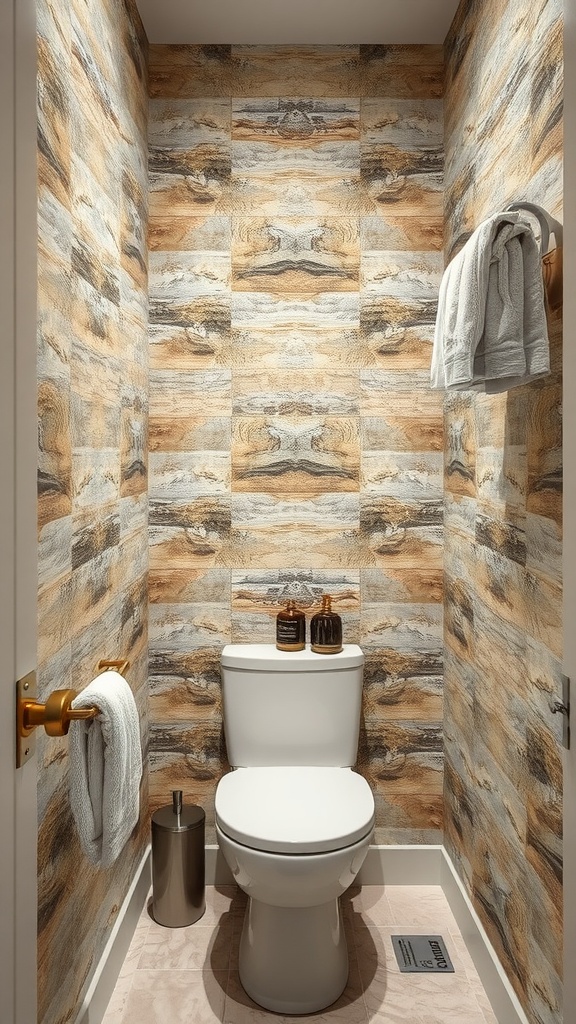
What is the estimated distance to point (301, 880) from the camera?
164 centimetres

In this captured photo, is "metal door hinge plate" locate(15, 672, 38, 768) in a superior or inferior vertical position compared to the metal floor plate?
superior

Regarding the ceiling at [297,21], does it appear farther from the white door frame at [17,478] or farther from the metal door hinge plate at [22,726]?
the metal door hinge plate at [22,726]

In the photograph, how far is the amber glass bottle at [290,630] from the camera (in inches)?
86.5

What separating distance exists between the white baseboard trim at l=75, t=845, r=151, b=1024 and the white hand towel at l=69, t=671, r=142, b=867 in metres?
0.59

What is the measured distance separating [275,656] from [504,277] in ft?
4.19

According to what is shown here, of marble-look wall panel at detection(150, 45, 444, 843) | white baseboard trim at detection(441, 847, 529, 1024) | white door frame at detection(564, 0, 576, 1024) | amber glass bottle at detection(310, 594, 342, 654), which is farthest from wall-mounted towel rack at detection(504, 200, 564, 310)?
white baseboard trim at detection(441, 847, 529, 1024)

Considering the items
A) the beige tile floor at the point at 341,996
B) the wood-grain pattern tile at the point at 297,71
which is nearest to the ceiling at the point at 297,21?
the wood-grain pattern tile at the point at 297,71

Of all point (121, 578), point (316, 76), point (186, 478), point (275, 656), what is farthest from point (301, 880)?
point (316, 76)

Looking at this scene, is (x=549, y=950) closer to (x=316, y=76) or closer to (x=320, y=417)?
(x=320, y=417)

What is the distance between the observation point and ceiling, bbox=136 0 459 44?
81.8 inches

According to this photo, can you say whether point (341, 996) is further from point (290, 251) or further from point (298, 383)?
point (290, 251)

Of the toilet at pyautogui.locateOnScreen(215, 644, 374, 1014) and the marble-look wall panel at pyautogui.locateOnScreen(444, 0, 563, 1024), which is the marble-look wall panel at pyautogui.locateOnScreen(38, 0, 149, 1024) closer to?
the toilet at pyautogui.locateOnScreen(215, 644, 374, 1014)

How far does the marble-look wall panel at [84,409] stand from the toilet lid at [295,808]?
349 millimetres

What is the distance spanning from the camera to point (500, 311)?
1.35 meters
